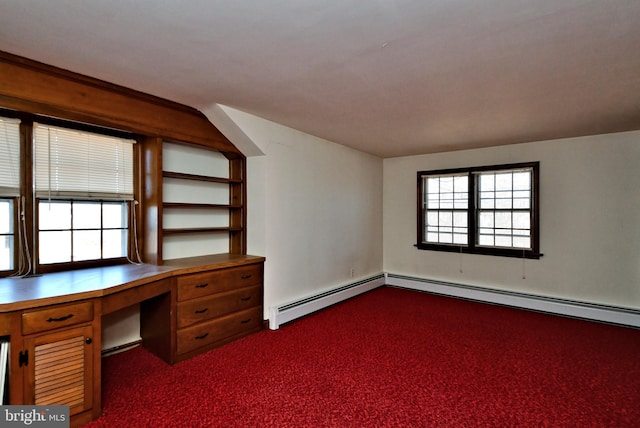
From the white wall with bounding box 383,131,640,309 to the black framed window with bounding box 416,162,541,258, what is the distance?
120 mm

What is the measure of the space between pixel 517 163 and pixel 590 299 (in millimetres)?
2050

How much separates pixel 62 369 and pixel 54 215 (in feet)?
4.50

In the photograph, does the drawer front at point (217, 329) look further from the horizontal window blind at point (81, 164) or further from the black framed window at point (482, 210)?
the black framed window at point (482, 210)

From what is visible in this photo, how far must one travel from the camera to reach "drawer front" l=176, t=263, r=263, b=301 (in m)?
2.98

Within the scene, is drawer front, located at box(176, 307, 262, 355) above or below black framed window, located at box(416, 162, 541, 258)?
below

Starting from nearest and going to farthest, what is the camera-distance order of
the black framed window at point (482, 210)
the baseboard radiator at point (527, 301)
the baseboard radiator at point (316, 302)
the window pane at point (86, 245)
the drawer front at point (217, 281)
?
the window pane at point (86, 245) → the drawer front at point (217, 281) → the baseboard radiator at point (316, 302) → the baseboard radiator at point (527, 301) → the black framed window at point (482, 210)

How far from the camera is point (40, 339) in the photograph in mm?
1938

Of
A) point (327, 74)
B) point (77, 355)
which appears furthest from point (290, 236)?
point (77, 355)

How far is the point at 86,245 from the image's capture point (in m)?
2.94

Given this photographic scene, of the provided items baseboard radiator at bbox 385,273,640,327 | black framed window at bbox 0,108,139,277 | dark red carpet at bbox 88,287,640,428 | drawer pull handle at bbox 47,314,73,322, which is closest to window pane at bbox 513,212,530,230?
baseboard radiator at bbox 385,273,640,327

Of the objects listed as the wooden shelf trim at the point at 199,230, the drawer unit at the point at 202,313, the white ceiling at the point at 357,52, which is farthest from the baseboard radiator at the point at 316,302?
the white ceiling at the point at 357,52

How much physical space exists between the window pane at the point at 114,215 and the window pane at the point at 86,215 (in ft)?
0.19

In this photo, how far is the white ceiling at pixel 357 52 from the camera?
1.66 meters

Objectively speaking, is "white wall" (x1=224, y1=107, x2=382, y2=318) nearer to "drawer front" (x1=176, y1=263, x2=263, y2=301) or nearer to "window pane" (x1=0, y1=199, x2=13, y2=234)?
"drawer front" (x1=176, y1=263, x2=263, y2=301)
